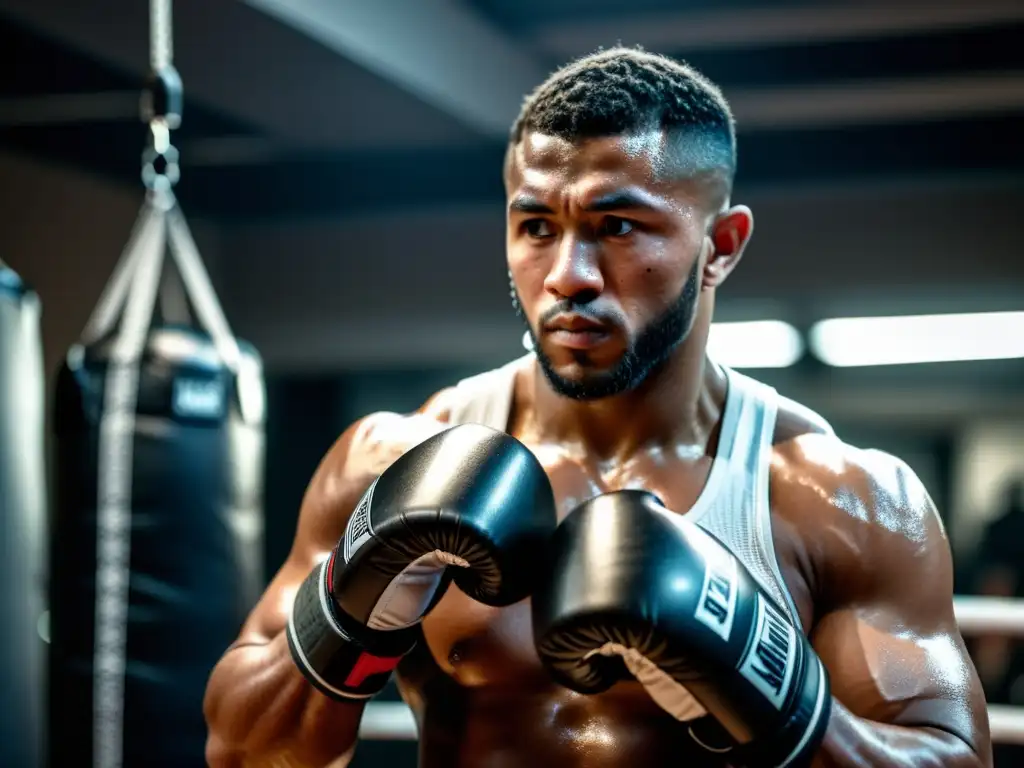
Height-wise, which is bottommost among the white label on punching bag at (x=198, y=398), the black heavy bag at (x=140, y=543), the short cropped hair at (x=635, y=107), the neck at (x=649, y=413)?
the black heavy bag at (x=140, y=543)

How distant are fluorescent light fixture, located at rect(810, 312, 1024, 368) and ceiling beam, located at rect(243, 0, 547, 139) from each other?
164 cm

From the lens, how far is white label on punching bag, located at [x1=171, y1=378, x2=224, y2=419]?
246 cm

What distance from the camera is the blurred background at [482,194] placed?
3.73 m

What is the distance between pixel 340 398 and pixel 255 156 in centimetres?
120

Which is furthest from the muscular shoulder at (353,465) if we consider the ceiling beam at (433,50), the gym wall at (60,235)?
the gym wall at (60,235)

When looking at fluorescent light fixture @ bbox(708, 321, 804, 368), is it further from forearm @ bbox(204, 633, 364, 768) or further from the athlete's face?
forearm @ bbox(204, 633, 364, 768)

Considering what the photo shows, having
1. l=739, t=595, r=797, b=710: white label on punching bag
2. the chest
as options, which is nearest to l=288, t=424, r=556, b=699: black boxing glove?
the chest

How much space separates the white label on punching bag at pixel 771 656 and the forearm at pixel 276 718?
0.46 metres

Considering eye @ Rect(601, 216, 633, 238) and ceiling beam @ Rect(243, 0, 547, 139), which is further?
ceiling beam @ Rect(243, 0, 547, 139)

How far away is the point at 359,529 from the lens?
128 cm

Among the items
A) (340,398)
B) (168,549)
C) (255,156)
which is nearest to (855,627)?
(168,549)

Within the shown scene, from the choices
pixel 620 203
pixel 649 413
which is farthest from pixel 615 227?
pixel 649 413

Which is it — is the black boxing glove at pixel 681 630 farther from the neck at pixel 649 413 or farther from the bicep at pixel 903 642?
the neck at pixel 649 413

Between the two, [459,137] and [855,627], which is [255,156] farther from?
[855,627]
